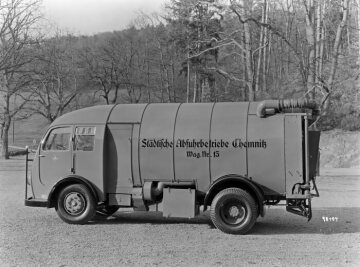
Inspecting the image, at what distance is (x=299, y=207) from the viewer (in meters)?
10.3

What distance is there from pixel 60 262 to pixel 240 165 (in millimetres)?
4426

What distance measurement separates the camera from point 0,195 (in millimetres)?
16672

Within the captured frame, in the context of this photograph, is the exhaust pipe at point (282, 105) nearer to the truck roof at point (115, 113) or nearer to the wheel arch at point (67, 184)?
the truck roof at point (115, 113)

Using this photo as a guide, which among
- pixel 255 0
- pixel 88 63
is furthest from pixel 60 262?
pixel 88 63

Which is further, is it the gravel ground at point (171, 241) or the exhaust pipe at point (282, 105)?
the exhaust pipe at point (282, 105)

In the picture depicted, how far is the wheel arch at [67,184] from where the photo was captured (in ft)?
36.4

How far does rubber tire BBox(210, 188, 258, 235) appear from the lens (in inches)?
396

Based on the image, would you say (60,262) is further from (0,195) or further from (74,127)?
(0,195)

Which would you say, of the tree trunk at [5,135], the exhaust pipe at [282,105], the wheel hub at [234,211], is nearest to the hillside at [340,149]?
the exhaust pipe at [282,105]

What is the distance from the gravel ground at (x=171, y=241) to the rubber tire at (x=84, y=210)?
18cm

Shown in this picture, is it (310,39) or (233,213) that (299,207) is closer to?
(233,213)

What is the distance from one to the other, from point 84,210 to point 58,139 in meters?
1.87

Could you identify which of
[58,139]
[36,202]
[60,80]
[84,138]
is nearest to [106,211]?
[36,202]

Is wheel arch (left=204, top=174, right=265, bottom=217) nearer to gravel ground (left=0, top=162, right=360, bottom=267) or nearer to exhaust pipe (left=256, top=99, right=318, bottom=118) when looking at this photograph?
gravel ground (left=0, top=162, right=360, bottom=267)
